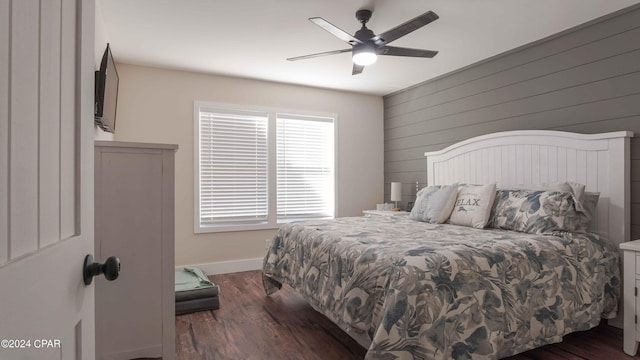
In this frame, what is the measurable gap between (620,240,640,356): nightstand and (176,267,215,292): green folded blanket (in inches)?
129

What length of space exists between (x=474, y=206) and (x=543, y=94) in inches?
53.0

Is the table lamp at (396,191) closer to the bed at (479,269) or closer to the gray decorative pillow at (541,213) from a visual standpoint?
the bed at (479,269)

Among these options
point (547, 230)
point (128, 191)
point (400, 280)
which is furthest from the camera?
point (547, 230)

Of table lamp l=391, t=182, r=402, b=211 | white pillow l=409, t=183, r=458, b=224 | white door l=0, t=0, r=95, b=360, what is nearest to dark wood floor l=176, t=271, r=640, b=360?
white pillow l=409, t=183, r=458, b=224

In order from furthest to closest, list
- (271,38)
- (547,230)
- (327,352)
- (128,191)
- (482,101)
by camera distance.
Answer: (482,101)
(271,38)
(547,230)
(327,352)
(128,191)

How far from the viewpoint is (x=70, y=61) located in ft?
2.39

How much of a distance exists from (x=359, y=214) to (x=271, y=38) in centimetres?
302

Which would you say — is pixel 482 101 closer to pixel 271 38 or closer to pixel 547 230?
pixel 547 230

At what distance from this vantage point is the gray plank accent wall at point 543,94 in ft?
9.24

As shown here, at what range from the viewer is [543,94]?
11.2ft

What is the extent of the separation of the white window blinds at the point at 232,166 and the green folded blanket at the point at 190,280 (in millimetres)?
733

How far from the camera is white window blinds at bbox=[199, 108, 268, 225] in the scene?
4477 millimetres

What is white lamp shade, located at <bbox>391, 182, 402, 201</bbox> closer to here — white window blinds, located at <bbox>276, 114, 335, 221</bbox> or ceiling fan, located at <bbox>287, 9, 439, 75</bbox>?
white window blinds, located at <bbox>276, 114, 335, 221</bbox>

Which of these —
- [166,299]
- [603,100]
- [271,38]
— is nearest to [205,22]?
[271,38]
